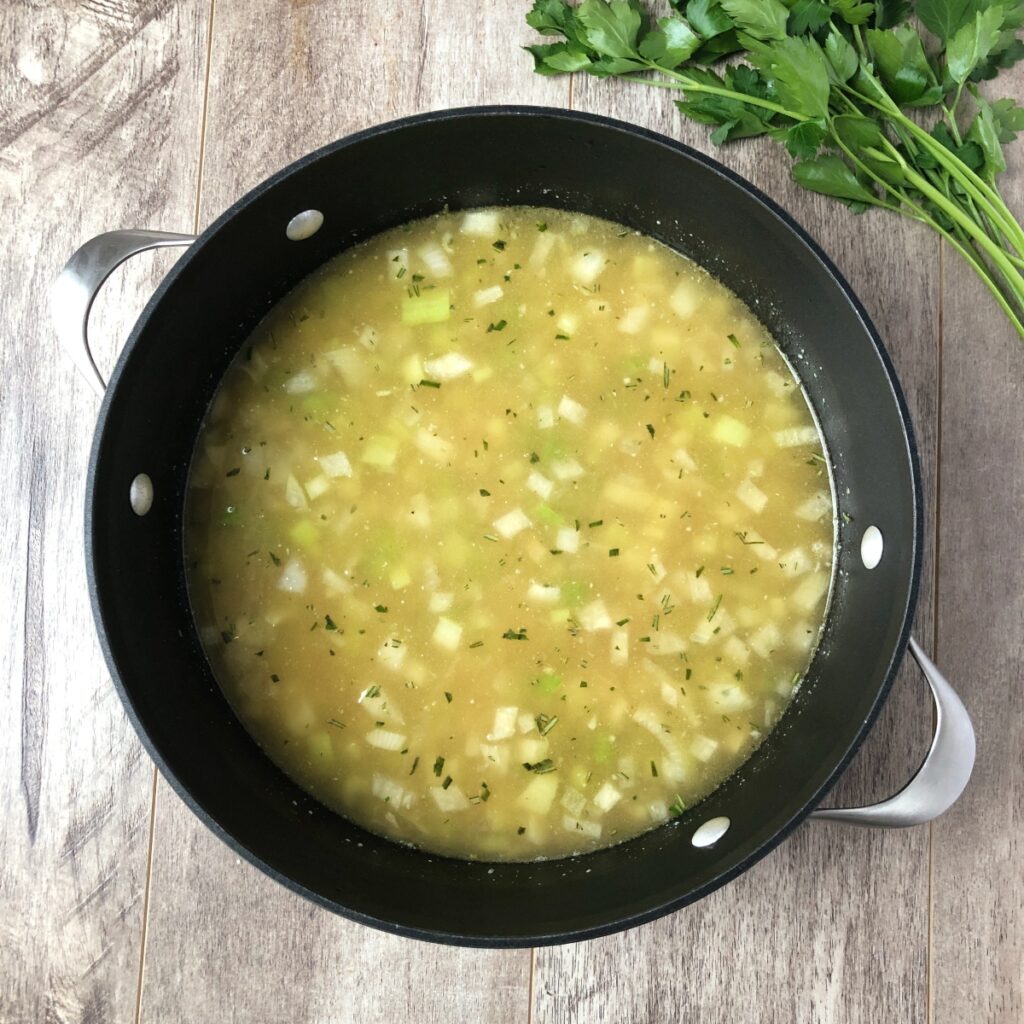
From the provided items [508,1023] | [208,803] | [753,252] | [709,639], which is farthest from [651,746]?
[753,252]

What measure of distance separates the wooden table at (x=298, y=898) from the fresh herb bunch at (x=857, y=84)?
0.07 metres

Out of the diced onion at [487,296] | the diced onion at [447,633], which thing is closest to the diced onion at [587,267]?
the diced onion at [487,296]

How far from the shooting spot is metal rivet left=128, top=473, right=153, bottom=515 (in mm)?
1754

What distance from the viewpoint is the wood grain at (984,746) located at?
6.24 ft

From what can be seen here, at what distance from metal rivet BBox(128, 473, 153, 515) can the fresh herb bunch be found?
101cm

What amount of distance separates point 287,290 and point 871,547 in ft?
3.65

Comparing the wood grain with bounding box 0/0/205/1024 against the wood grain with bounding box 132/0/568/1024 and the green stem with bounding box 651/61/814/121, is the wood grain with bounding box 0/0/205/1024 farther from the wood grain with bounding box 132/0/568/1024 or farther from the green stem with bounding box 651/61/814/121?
the green stem with bounding box 651/61/814/121

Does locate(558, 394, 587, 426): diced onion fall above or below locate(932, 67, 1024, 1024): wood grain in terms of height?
above

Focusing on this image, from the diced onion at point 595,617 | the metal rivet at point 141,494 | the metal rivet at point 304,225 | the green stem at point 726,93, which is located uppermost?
the green stem at point 726,93

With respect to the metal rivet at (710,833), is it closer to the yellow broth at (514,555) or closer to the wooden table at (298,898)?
the yellow broth at (514,555)

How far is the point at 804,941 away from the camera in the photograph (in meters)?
1.90

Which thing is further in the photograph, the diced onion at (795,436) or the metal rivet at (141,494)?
the diced onion at (795,436)

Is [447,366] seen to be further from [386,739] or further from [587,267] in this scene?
[386,739]

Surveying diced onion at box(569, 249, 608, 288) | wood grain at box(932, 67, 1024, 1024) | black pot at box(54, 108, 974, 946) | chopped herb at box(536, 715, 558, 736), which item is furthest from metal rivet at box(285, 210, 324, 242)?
wood grain at box(932, 67, 1024, 1024)
